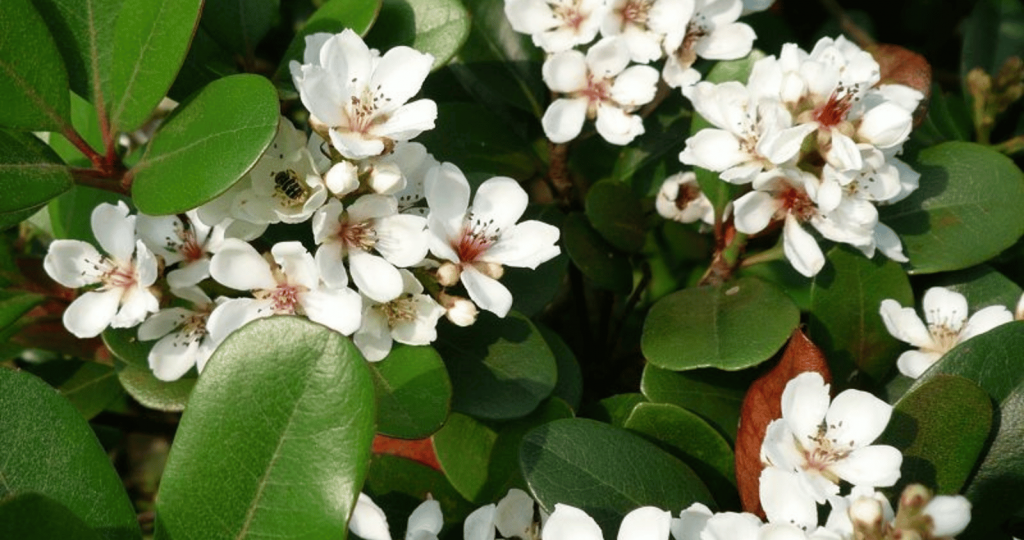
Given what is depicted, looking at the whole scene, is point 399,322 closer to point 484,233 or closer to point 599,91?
point 484,233

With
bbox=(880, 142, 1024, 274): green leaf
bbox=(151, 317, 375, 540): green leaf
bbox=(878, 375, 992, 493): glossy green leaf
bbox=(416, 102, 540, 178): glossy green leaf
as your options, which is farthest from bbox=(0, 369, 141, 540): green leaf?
bbox=(880, 142, 1024, 274): green leaf

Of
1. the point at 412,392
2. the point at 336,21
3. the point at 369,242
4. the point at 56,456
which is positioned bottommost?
the point at 412,392

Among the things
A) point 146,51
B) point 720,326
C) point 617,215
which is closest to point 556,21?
point 617,215

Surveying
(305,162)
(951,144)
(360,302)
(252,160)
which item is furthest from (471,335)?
(951,144)

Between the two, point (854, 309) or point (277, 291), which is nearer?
point (277, 291)

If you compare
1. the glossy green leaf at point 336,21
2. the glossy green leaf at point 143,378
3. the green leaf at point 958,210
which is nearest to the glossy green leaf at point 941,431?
the green leaf at point 958,210

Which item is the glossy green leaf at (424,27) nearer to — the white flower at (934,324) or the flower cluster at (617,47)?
the flower cluster at (617,47)
